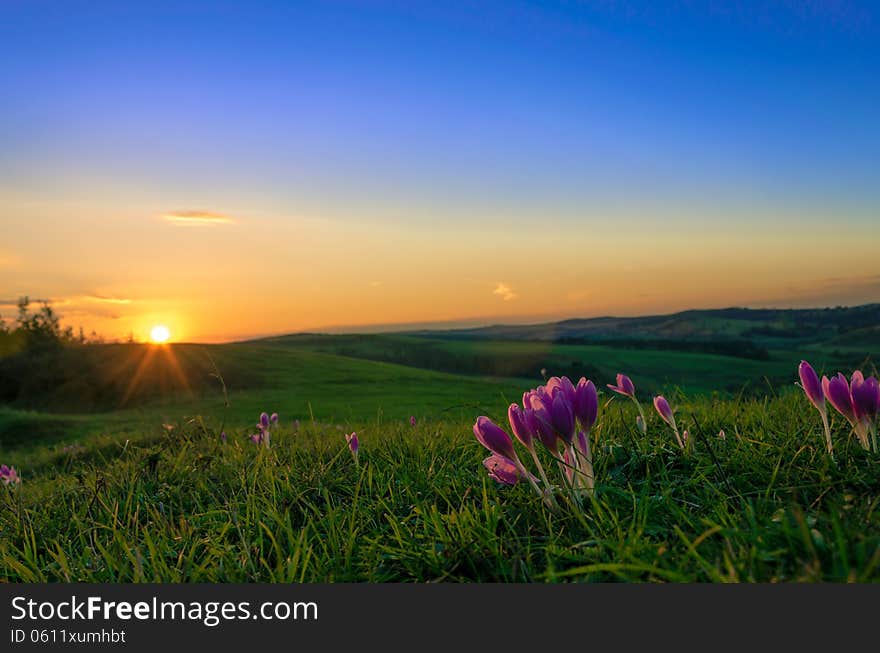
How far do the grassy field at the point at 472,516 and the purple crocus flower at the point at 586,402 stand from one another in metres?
0.37

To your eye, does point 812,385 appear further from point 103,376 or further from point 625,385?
point 103,376

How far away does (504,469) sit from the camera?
114 inches

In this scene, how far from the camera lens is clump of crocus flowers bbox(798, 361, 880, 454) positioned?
2.93 metres

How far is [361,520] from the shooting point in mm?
3316

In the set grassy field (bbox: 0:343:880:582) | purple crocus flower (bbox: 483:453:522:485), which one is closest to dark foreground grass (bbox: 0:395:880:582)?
grassy field (bbox: 0:343:880:582)

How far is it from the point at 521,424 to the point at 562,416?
7.5 inches

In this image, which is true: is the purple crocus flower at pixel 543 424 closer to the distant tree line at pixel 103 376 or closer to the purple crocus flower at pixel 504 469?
the purple crocus flower at pixel 504 469

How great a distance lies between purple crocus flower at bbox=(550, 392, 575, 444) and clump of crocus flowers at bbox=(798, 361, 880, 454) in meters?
1.36

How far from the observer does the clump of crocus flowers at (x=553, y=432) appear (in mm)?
2627

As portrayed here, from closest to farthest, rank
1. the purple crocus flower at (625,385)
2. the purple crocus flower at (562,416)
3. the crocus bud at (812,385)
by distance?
the purple crocus flower at (562,416) < the crocus bud at (812,385) < the purple crocus flower at (625,385)

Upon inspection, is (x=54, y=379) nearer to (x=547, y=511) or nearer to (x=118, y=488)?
(x=118, y=488)

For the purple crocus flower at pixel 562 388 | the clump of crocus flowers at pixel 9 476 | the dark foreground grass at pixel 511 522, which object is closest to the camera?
the dark foreground grass at pixel 511 522

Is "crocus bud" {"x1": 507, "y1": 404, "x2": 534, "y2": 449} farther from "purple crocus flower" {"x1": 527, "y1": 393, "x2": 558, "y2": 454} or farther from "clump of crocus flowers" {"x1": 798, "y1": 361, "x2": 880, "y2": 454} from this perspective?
"clump of crocus flowers" {"x1": 798, "y1": 361, "x2": 880, "y2": 454}

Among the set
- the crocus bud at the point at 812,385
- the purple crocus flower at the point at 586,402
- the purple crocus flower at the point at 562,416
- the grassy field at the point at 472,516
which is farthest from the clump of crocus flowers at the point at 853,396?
the purple crocus flower at the point at 562,416
